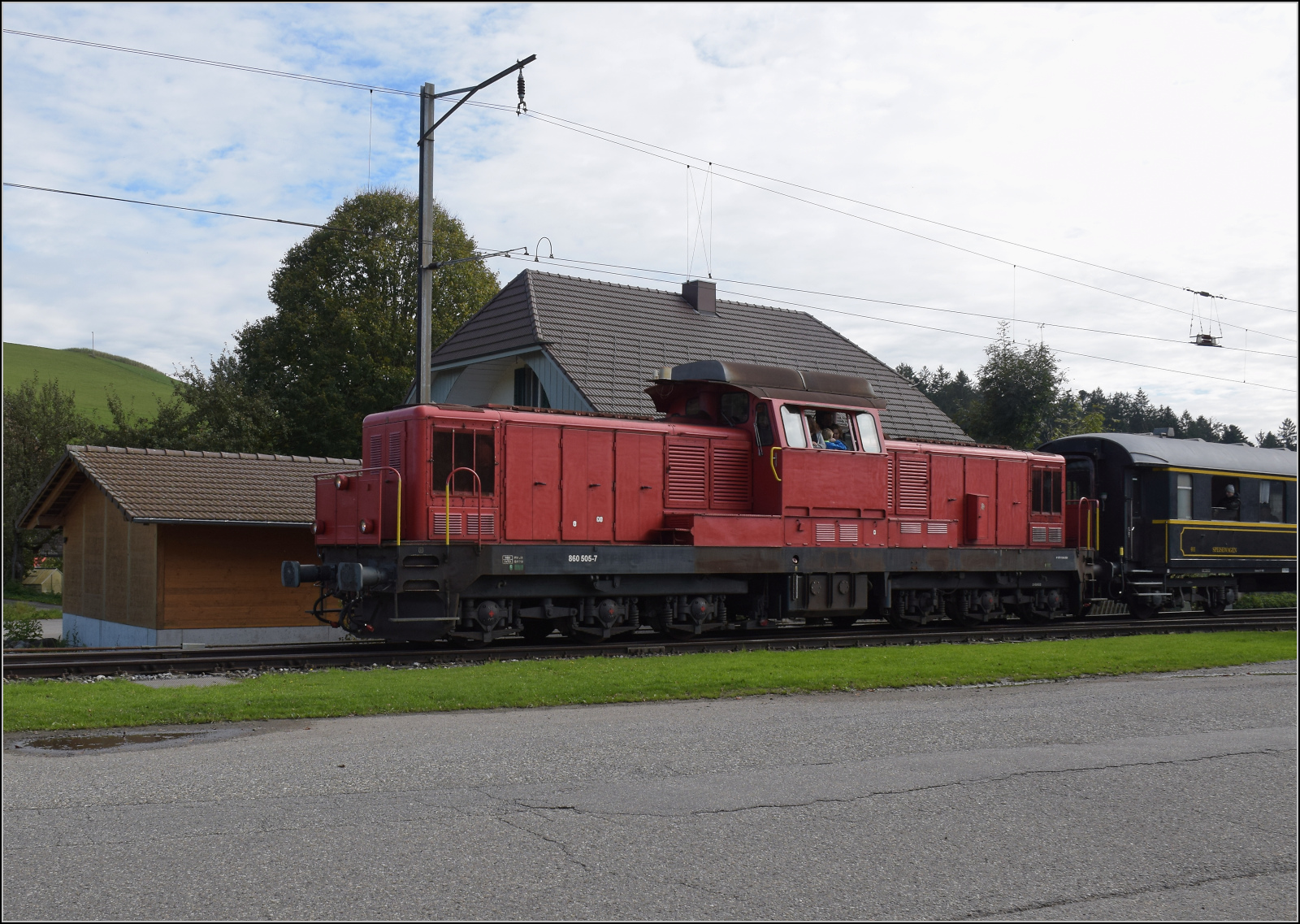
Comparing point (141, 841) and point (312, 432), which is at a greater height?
point (312, 432)

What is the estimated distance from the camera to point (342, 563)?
1497 cm

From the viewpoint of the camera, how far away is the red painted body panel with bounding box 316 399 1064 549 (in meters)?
15.3

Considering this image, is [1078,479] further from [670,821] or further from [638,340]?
[670,821]

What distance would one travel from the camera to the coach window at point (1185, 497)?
76.9 feet

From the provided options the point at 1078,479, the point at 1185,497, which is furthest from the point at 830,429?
the point at 1185,497

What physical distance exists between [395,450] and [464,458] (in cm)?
113

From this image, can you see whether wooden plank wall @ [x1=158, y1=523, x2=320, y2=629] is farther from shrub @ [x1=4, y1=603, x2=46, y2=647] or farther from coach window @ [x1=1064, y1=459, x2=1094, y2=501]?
coach window @ [x1=1064, y1=459, x2=1094, y2=501]

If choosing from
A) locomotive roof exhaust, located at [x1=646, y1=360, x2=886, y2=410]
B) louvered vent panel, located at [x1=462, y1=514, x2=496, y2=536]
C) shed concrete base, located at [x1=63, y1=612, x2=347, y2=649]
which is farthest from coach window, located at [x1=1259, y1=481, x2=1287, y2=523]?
shed concrete base, located at [x1=63, y1=612, x2=347, y2=649]

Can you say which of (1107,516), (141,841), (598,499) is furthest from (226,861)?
(1107,516)

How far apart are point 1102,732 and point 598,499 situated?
352 inches

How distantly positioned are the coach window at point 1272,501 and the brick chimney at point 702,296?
49.9 ft

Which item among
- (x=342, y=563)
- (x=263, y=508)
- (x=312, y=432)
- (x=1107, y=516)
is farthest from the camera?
(x=312, y=432)

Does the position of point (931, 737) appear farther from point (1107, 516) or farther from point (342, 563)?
point (1107, 516)

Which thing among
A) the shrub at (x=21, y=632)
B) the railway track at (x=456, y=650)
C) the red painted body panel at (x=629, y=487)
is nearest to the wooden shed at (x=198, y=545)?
the shrub at (x=21, y=632)
